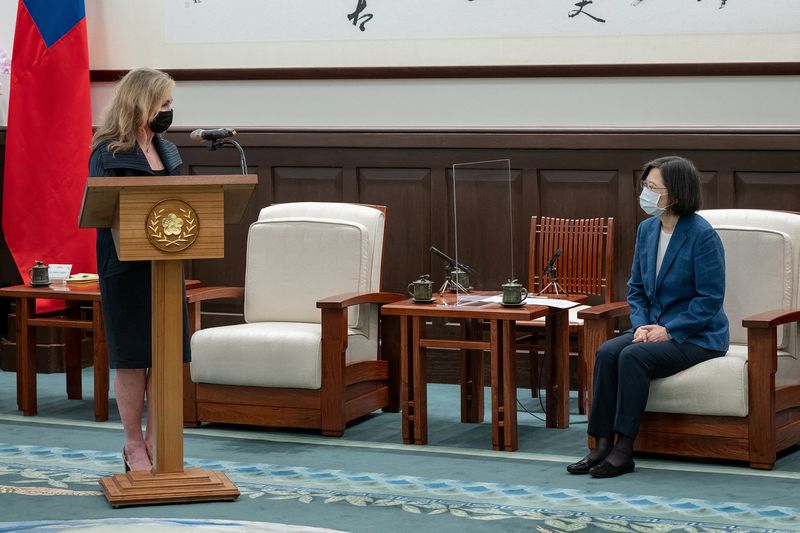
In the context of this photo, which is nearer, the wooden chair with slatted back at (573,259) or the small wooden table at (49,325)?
the small wooden table at (49,325)

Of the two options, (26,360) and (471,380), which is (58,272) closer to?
(26,360)

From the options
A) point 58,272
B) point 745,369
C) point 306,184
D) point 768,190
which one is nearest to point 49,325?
point 58,272

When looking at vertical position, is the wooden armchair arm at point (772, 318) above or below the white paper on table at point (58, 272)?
below

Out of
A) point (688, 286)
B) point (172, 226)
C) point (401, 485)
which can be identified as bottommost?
point (401, 485)

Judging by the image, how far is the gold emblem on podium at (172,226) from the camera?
3.95m

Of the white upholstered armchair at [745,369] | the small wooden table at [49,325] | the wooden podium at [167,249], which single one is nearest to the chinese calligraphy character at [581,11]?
the white upholstered armchair at [745,369]

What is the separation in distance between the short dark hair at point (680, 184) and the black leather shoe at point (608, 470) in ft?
3.26

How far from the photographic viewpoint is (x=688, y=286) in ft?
15.6

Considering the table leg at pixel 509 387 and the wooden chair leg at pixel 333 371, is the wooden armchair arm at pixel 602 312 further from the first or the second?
the wooden chair leg at pixel 333 371

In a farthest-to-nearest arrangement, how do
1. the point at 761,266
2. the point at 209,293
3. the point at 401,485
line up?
the point at 209,293 < the point at 761,266 < the point at 401,485

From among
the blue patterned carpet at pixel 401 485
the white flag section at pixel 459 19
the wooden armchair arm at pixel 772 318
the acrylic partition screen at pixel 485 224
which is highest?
the white flag section at pixel 459 19

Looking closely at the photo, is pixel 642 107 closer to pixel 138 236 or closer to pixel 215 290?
pixel 215 290

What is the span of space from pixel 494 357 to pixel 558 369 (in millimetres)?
532

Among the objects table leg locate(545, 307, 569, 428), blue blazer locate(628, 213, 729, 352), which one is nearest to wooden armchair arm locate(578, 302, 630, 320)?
blue blazer locate(628, 213, 729, 352)
